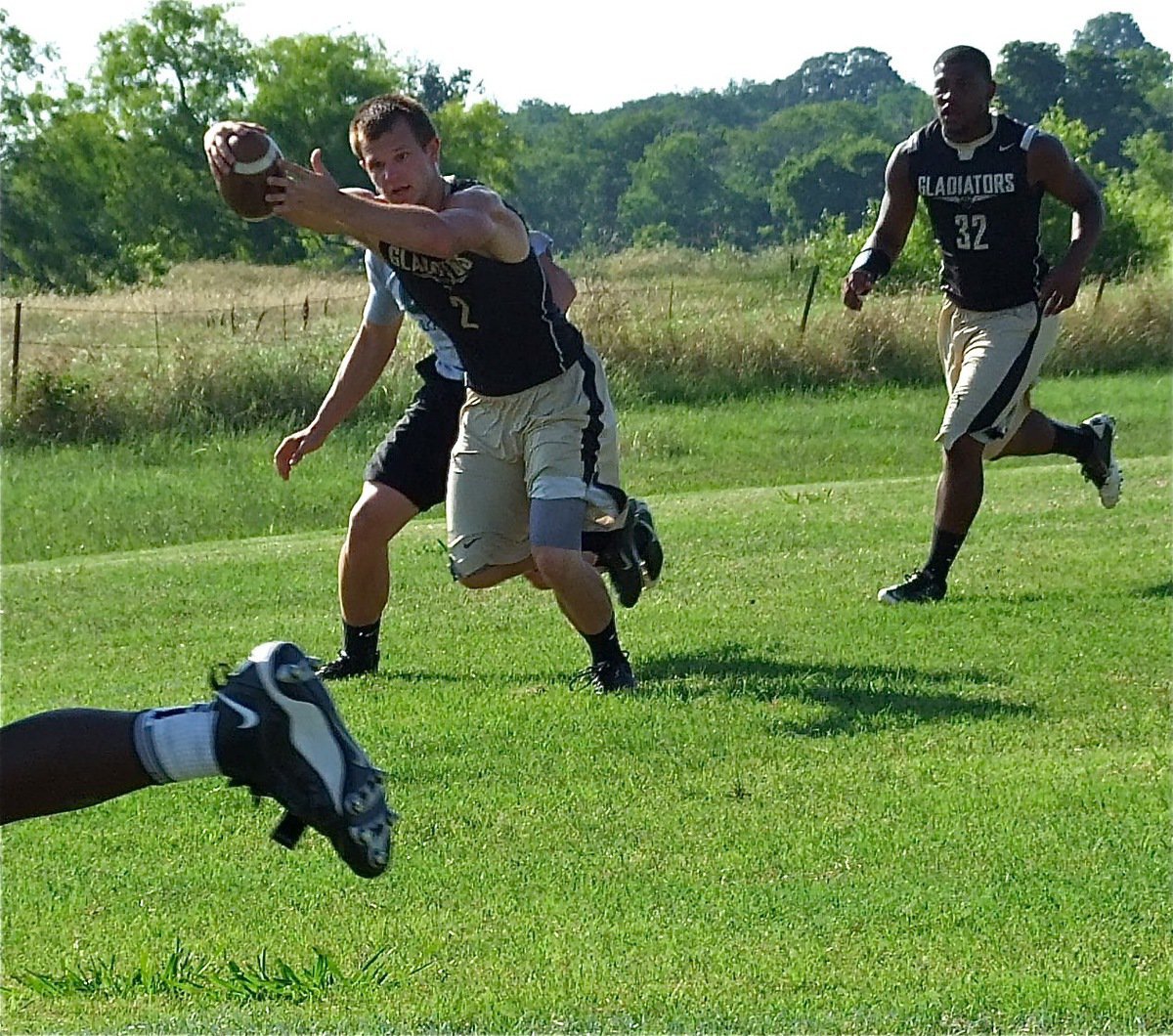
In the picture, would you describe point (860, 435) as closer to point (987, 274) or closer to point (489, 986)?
point (987, 274)

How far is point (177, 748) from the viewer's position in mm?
4020

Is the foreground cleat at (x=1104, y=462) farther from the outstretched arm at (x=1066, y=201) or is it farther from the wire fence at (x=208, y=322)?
the wire fence at (x=208, y=322)

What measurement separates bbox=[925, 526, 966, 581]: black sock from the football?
4455mm

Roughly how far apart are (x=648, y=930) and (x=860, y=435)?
16.0m

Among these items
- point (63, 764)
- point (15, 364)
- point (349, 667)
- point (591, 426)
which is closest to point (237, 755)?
point (63, 764)

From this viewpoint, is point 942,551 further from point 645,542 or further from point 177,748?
point 177,748

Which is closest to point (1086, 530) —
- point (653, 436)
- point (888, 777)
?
point (888, 777)

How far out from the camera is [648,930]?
4516 mm

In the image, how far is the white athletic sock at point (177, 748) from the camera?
4016 millimetres

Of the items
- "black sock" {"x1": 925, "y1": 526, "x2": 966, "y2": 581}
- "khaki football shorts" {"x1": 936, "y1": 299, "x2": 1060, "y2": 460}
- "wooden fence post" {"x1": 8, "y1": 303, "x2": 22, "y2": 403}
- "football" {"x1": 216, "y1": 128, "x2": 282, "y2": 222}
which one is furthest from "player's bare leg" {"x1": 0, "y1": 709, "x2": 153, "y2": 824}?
"wooden fence post" {"x1": 8, "y1": 303, "x2": 22, "y2": 403}

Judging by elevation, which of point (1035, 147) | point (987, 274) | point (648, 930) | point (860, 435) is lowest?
point (860, 435)

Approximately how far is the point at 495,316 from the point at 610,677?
4.37 ft

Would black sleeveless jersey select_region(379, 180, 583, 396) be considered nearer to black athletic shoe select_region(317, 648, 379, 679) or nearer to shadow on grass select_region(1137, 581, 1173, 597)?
black athletic shoe select_region(317, 648, 379, 679)

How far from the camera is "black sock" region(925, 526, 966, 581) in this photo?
A: 8.67 metres
